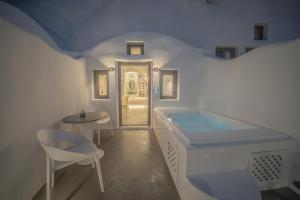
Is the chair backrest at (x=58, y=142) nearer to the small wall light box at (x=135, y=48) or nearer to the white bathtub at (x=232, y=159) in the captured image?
the white bathtub at (x=232, y=159)

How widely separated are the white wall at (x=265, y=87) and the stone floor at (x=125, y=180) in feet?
2.96

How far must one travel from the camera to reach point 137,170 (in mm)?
1990

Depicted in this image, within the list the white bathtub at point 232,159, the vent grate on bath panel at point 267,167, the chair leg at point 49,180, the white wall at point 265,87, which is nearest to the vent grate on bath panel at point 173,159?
the white bathtub at point 232,159

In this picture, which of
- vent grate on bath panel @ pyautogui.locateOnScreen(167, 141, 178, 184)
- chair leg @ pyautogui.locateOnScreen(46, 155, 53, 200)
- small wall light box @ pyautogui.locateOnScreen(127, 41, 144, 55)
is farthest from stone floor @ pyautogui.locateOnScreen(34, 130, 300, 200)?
small wall light box @ pyautogui.locateOnScreen(127, 41, 144, 55)

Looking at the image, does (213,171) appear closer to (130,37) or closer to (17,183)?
(17,183)

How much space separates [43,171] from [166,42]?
3.51 m

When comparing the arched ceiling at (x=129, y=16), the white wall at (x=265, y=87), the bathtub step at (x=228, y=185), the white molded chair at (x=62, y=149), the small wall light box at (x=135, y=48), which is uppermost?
the arched ceiling at (x=129, y=16)

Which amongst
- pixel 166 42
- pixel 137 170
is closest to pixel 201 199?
pixel 137 170

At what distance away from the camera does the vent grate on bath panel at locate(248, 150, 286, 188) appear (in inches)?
61.4

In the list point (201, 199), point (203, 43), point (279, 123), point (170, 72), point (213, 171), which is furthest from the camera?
point (203, 43)

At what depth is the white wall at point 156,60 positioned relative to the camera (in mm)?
3545

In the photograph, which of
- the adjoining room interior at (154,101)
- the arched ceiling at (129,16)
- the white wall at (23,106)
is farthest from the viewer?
the arched ceiling at (129,16)

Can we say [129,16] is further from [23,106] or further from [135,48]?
[23,106]

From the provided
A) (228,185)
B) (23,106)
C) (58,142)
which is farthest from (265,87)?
(23,106)
